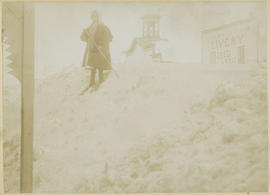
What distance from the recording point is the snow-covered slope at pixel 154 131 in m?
1.33

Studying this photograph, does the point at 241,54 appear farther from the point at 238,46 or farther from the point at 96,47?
the point at 96,47

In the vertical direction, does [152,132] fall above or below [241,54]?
below

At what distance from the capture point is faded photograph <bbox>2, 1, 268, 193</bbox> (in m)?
1.33

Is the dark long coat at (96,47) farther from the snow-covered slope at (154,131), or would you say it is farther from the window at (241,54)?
the window at (241,54)

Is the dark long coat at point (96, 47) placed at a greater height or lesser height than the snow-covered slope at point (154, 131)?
greater

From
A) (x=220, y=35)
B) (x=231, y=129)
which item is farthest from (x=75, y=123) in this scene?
(x=220, y=35)

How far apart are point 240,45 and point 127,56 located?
0.70 m

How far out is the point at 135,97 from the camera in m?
1.41

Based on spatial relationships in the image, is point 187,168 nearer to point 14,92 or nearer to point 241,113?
point 241,113

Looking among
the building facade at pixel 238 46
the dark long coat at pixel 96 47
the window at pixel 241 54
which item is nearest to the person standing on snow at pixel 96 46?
the dark long coat at pixel 96 47

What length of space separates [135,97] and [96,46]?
16.1 inches

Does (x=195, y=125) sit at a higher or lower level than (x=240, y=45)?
lower

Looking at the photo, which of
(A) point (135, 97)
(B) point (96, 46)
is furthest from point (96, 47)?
(A) point (135, 97)

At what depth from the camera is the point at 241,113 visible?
1.35 meters
